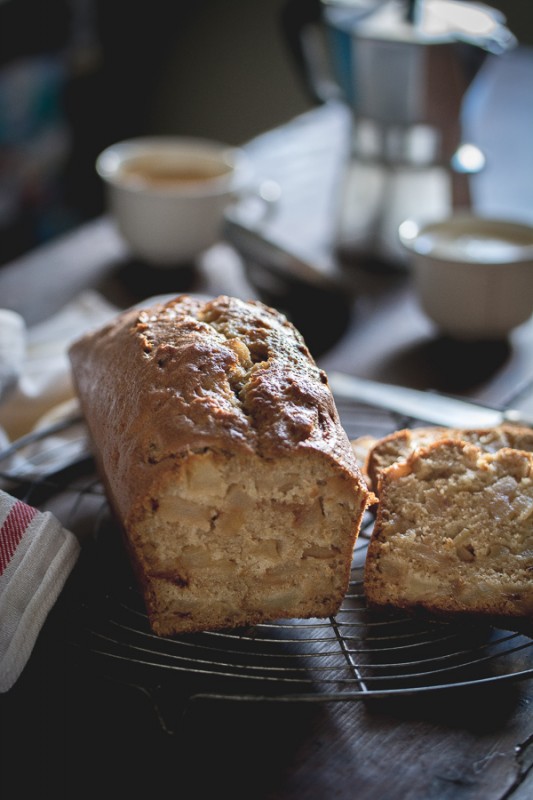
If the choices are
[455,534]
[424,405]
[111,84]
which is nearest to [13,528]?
[455,534]

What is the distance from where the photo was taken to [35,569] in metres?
1.31

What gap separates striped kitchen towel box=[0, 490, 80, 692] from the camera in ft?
3.99

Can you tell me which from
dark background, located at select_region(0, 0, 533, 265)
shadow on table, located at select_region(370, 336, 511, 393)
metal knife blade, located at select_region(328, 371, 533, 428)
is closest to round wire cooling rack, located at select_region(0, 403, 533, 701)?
metal knife blade, located at select_region(328, 371, 533, 428)

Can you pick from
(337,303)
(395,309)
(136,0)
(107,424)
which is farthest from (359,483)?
(136,0)

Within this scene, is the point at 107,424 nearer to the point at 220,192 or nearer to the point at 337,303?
the point at 337,303

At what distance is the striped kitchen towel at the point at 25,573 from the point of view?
1.21 metres

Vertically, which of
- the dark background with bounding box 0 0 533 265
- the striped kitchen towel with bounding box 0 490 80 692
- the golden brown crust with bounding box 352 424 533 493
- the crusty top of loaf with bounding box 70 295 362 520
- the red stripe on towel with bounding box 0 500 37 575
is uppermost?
the crusty top of loaf with bounding box 70 295 362 520

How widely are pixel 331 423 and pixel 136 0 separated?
4439mm

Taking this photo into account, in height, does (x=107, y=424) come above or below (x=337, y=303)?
above

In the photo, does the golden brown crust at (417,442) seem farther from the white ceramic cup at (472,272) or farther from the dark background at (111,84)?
the dark background at (111,84)

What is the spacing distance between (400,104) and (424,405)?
98cm

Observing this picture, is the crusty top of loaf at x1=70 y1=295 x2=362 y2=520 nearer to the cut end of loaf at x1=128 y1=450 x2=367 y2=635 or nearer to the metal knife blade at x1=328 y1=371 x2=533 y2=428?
the cut end of loaf at x1=128 y1=450 x2=367 y2=635

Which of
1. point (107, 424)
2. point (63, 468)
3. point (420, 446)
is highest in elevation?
point (107, 424)

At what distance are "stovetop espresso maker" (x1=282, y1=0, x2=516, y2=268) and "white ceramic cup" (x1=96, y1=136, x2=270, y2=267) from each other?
1.13 feet
